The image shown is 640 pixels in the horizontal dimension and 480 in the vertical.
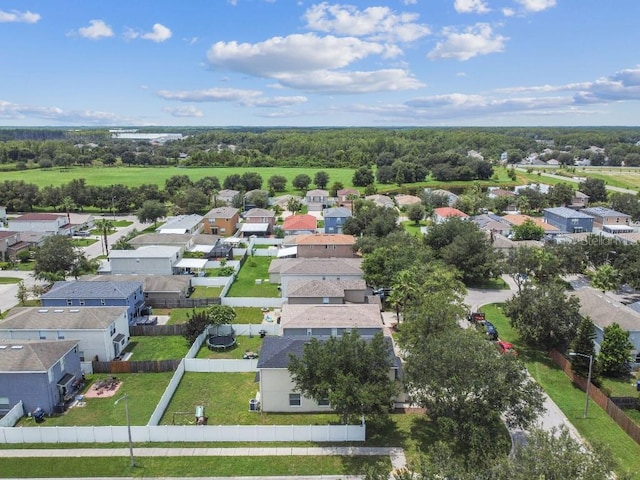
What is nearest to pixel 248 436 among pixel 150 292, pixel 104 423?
pixel 104 423

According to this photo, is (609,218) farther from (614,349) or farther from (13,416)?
(13,416)

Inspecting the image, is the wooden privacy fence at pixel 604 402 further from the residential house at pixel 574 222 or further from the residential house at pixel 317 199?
the residential house at pixel 317 199

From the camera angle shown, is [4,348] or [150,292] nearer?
[4,348]

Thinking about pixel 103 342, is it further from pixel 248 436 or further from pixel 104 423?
pixel 248 436

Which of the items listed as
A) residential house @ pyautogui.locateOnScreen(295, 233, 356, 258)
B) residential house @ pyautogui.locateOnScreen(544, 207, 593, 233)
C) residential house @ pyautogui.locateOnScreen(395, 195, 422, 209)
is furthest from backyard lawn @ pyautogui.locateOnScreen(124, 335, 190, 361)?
residential house @ pyautogui.locateOnScreen(395, 195, 422, 209)

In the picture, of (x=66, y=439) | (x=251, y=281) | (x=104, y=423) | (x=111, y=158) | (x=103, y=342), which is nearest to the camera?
(x=66, y=439)

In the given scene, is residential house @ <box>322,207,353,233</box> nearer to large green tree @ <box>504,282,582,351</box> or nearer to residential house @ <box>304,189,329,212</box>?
residential house @ <box>304,189,329,212</box>

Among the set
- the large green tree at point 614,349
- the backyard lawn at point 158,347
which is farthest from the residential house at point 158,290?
the large green tree at point 614,349
